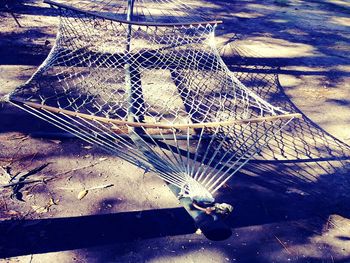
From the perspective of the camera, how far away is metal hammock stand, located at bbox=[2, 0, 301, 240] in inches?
83.4

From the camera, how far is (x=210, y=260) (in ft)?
7.00

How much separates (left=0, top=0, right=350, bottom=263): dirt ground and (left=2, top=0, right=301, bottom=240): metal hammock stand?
21 cm

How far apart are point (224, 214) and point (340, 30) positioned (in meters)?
6.32

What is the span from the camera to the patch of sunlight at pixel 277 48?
5.43 m

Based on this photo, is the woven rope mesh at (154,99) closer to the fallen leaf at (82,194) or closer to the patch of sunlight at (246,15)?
the fallen leaf at (82,194)

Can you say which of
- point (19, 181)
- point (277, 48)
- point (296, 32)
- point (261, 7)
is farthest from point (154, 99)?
point (261, 7)

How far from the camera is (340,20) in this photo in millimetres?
7473

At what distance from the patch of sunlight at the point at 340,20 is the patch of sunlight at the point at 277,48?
1.99 metres

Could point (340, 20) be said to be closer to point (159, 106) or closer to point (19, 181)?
point (159, 106)

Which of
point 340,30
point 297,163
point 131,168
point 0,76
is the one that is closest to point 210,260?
point 131,168

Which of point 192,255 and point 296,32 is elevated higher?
point 296,32

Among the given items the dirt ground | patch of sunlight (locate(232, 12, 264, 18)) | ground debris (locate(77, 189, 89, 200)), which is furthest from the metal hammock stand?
patch of sunlight (locate(232, 12, 264, 18))

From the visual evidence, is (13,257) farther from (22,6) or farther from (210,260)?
(22,6)

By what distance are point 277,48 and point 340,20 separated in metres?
Result: 2.81
